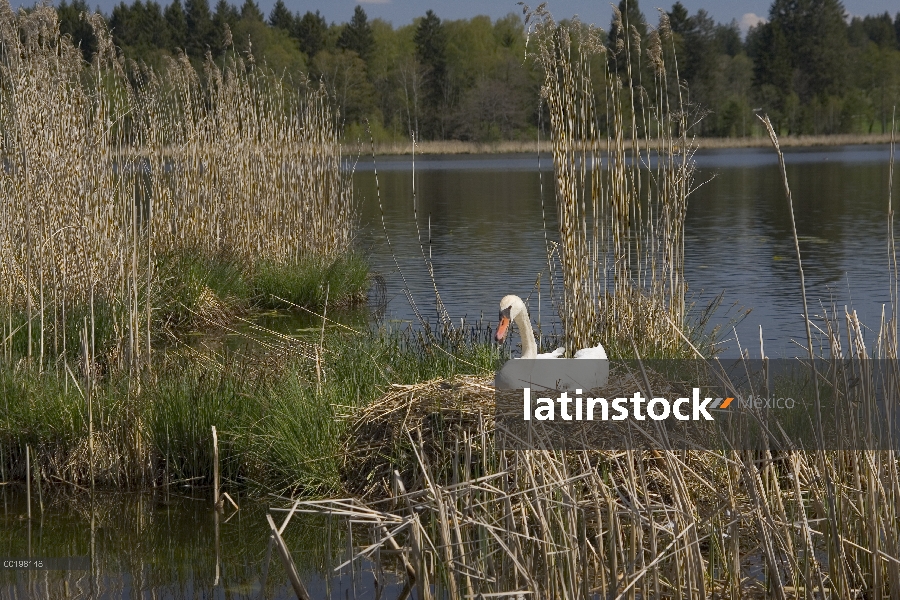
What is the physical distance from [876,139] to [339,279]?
2214 inches

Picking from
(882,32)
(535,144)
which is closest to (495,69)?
(535,144)

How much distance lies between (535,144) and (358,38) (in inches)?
635

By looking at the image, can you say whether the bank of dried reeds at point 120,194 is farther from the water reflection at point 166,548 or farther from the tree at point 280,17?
the tree at point 280,17

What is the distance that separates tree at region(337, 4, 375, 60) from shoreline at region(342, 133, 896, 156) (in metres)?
9.45

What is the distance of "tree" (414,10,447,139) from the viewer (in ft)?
234

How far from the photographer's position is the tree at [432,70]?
234 feet

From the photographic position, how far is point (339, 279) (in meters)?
12.1

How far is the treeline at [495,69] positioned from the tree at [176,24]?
85 millimetres

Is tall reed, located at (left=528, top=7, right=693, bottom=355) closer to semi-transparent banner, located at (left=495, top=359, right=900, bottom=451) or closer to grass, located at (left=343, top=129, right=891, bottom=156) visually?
semi-transparent banner, located at (left=495, top=359, right=900, bottom=451)

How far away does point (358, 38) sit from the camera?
237 feet

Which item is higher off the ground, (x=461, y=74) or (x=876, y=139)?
(x=461, y=74)

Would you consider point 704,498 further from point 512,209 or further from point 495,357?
point 512,209

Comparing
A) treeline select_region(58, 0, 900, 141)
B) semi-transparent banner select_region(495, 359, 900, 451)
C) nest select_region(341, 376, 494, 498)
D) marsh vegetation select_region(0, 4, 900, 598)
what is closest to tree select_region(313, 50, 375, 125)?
treeline select_region(58, 0, 900, 141)

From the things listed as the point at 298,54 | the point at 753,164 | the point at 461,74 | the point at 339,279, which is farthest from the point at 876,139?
the point at 339,279
